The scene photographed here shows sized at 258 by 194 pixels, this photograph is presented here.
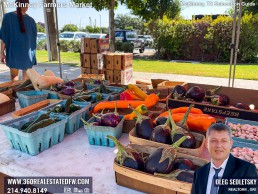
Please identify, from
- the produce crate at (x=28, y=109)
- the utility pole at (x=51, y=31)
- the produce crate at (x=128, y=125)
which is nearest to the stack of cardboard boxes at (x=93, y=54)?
the produce crate at (x=28, y=109)

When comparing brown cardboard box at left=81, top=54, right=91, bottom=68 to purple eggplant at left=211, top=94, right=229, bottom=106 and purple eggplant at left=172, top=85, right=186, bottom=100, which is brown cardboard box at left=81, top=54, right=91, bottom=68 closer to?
purple eggplant at left=172, top=85, right=186, bottom=100

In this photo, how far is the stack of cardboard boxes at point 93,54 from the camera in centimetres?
574

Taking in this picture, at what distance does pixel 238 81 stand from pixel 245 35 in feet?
17.2

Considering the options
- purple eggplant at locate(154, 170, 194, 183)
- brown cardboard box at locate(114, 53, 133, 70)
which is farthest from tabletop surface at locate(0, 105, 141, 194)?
brown cardboard box at locate(114, 53, 133, 70)

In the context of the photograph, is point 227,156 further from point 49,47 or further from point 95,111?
point 49,47

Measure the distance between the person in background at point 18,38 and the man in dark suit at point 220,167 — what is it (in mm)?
3497

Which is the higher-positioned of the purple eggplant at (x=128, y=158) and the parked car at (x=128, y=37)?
the parked car at (x=128, y=37)

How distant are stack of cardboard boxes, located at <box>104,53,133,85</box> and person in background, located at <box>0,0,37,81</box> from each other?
1925mm

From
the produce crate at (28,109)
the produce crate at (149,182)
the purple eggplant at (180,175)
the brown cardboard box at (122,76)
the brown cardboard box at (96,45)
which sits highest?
the brown cardboard box at (96,45)

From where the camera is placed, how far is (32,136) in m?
1.53

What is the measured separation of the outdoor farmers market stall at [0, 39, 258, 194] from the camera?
49.8 inches

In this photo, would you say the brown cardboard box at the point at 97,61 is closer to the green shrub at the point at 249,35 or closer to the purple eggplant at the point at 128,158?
the purple eggplant at the point at 128,158

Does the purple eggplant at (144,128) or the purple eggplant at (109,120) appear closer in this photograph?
the purple eggplant at (144,128)

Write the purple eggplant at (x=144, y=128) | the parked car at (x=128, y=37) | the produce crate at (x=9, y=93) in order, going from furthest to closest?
1. the parked car at (x=128, y=37)
2. the produce crate at (x=9, y=93)
3. the purple eggplant at (x=144, y=128)
